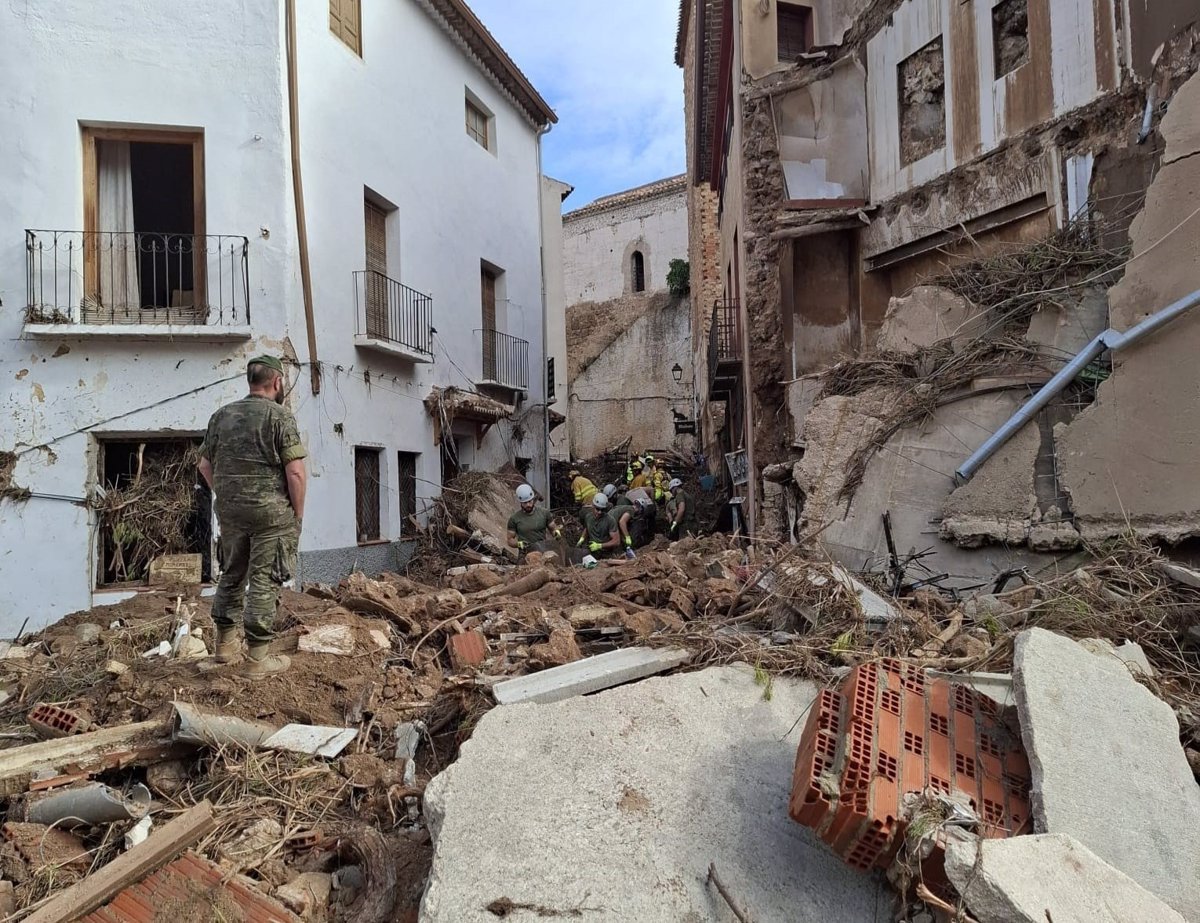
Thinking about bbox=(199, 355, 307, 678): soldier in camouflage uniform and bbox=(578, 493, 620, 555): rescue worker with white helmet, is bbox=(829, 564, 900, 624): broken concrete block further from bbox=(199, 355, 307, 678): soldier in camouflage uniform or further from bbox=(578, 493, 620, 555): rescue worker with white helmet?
bbox=(578, 493, 620, 555): rescue worker with white helmet

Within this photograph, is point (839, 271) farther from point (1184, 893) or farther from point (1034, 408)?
point (1184, 893)

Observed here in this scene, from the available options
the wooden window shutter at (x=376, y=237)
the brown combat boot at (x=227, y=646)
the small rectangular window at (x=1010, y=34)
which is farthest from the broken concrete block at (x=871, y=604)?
the wooden window shutter at (x=376, y=237)

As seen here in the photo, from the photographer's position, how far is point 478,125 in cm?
1461

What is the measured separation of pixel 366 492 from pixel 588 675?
7.50 meters

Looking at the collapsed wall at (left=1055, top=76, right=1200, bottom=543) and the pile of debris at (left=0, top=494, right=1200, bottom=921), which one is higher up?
the collapsed wall at (left=1055, top=76, right=1200, bottom=543)

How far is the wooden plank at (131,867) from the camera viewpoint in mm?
2650

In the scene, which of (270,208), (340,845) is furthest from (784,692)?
(270,208)

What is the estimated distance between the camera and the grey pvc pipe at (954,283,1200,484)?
4.96 metres

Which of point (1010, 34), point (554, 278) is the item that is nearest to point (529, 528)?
point (1010, 34)

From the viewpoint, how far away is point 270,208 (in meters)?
8.94

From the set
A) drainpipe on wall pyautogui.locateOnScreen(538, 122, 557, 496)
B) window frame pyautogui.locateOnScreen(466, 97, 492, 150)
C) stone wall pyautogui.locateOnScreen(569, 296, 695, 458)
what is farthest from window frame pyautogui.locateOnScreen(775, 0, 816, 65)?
stone wall pyautogui.locateOnScreen(569, 296, 695, 458)

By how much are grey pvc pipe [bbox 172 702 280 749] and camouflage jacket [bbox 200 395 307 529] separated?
1057 mm

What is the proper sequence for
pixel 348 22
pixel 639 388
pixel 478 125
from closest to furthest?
pixel 348 22, pixel 478 125, pixel 639 388

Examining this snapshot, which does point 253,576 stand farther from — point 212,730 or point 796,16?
point 796,16
